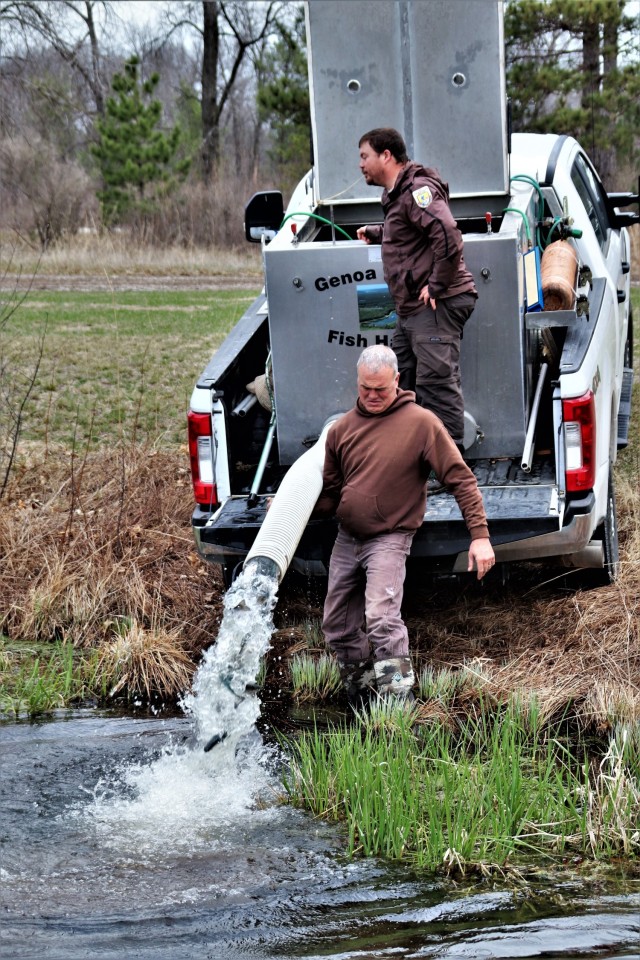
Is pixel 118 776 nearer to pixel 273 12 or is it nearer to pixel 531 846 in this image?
pixel 531 846

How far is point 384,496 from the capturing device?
17.8ft

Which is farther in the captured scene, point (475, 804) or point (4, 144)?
point (4, 144)

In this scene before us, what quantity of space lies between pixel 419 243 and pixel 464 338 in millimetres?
508

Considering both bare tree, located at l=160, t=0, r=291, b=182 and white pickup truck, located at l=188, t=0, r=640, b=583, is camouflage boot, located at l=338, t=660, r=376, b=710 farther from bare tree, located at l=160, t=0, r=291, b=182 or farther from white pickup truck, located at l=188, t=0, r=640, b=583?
bare tree, located at l=160, t=0, r=291, b=182

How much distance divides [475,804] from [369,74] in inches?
161

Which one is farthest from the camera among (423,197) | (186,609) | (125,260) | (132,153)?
(132,153)

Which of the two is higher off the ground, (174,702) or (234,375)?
(234,375)

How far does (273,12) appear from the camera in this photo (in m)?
33.1

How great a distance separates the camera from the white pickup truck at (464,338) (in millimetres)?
5664

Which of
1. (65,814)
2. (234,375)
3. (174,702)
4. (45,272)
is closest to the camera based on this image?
(65,814)

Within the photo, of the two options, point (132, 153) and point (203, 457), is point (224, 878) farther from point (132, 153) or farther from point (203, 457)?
point (132, 153)

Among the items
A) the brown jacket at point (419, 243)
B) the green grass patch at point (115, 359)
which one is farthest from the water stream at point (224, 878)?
the green grass patch at point (115, 359)

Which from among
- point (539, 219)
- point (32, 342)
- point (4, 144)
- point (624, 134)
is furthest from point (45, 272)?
point (539, 219)

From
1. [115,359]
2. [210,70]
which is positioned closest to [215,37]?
[210,70]
